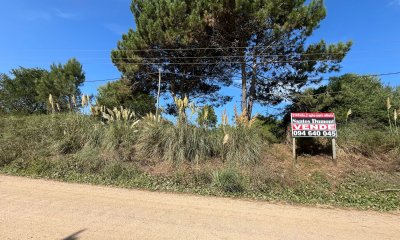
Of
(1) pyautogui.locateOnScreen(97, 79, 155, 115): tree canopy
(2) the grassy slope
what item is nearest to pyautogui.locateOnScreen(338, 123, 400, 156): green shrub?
(2) the grassy slope

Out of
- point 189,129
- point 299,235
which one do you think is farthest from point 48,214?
point 189,129

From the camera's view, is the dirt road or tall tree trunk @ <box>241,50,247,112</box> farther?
tall tree trunk @ <box>241,50,247,112</box>

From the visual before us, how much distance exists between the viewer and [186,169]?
28.1 feet

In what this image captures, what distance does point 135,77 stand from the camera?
18.9 meters

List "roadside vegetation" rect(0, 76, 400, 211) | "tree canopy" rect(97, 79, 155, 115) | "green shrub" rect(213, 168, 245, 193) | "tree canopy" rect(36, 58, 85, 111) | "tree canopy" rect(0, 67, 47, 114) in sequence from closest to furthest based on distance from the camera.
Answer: "green shrub" rect(213, 168, 245, 193) < "roadside vegetation" rect(0, 76, 400, 211) < "tree canopy" rect(97, 79, 155, 115) < "tree canopy" rect(36, 58, 85, 111) < "tree canopy" rect(0, 67, 47, 114)

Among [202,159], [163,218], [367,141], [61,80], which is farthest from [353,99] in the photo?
[61,80]

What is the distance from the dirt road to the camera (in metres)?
4.20

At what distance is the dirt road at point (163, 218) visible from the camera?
4.20m

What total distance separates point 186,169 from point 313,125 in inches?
184

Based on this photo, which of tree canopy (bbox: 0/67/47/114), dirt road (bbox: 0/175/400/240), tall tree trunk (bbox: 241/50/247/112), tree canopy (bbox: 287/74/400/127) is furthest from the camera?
tree canopy (bbox: 0/67/47/114)

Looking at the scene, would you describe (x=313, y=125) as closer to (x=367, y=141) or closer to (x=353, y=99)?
(x=367, y=141)

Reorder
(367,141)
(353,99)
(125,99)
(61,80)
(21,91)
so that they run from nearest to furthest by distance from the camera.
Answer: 1. (367,141)
2. (353,99)
3. (125,99)
4. (61,80)
5. (21,91)

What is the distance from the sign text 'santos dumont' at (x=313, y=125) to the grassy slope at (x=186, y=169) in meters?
0.83

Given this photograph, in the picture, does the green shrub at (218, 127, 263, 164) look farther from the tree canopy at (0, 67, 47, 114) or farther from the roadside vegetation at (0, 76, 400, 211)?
the tree canopy at (0, 67, 47, 114)
